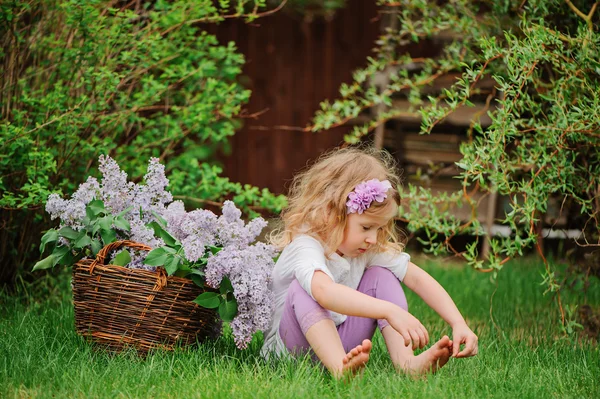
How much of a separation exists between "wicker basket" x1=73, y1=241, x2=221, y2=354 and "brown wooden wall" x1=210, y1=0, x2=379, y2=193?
4796mm

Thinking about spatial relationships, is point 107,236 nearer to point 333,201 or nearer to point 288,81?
point 333,201

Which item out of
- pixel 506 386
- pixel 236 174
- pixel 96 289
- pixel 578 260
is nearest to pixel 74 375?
pixel 96 289

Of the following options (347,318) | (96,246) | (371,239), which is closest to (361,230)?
(371,239)

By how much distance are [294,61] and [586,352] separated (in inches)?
203

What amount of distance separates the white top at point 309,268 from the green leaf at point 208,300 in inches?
Answer: 9.2

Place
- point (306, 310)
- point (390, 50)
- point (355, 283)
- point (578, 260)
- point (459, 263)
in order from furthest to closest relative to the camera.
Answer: point (459, 263), point (390, 50), point (578, 260), point (355, 283), point (306, 310)

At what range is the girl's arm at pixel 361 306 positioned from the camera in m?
2.32

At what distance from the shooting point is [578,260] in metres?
3.55

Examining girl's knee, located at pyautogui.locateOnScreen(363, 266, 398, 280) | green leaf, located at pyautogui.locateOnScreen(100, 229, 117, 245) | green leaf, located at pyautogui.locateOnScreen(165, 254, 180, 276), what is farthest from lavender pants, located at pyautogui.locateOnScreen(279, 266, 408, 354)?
green leaf, located at pyautogui.locateOnScreen(100, 229, 117, 245)

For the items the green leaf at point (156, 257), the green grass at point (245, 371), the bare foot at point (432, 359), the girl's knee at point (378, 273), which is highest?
the green leaf at point (156, 257)

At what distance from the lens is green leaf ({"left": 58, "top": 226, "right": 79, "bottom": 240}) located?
2.65m

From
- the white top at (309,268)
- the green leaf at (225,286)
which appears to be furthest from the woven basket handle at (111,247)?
the white top at (309,268)

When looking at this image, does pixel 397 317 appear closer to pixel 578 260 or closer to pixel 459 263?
pixel 578 260

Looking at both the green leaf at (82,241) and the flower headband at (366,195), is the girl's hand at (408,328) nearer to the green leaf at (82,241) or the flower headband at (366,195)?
the flower headband at (366,195)
